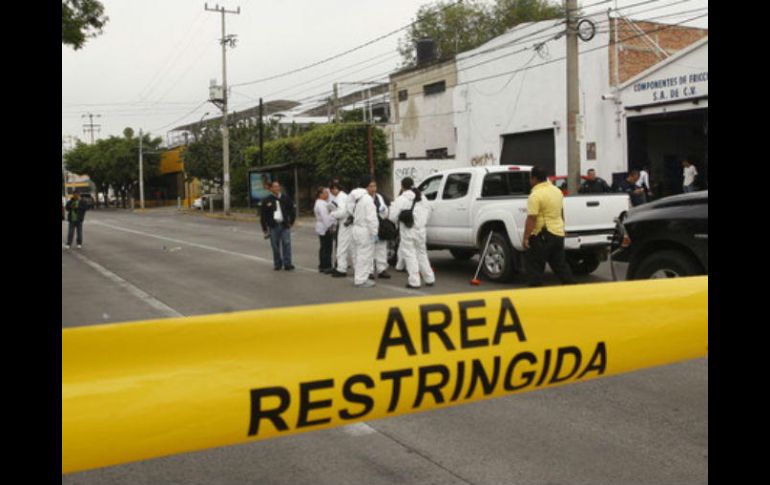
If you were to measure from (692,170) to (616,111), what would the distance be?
5.42 m

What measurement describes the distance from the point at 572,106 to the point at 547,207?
27.3 ft

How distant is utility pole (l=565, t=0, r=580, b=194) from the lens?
57.3 ft

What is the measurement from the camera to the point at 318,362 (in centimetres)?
274

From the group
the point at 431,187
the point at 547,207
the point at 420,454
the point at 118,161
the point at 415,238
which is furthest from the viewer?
the point at 118,161

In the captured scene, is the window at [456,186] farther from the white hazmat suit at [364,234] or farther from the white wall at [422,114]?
the white wall at [422,114]

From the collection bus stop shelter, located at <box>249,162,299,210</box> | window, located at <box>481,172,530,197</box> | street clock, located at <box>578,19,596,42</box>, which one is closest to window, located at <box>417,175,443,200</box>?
window, located at <box>481,172,530,197</box>

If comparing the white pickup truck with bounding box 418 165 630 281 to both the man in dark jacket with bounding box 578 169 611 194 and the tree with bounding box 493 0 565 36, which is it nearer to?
the man in dark jacket with bounding box 578 169 611 194

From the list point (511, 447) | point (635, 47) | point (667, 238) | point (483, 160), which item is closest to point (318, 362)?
point (511, 447)

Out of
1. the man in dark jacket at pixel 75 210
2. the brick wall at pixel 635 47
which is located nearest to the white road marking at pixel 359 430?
the man in dark jacket at pixel 75 210

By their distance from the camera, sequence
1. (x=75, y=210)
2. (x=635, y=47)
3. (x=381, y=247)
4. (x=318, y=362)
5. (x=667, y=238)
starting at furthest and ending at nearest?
(x=635, y=47) → (x=75, y=210) → (x=381, y=247) → (x=667, y=238) → (x=318, y=362)

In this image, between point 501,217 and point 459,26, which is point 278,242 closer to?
point 501,217

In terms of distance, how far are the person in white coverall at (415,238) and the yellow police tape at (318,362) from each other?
797cm

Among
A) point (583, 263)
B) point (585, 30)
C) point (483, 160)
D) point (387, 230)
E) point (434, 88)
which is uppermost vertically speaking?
point (434, 88)
